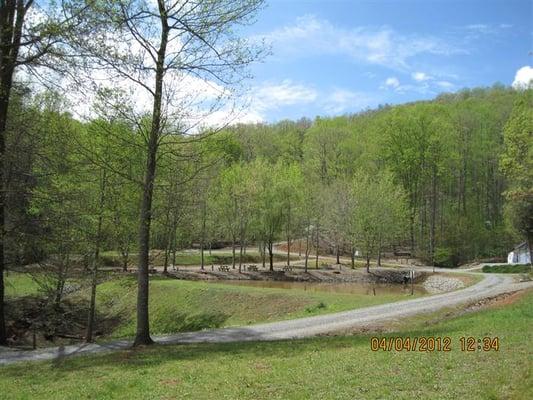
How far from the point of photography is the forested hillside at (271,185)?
15750 millimetres

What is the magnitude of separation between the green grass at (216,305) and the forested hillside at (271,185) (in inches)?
183

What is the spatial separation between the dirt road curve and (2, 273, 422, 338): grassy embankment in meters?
1.92

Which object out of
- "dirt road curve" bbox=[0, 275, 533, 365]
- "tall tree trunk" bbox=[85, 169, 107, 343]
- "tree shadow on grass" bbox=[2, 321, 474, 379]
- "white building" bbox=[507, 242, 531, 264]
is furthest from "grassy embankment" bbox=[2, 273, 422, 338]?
"white building" bbox=[507, 242, 531, 264]

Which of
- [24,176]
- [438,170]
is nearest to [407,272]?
[438,170]

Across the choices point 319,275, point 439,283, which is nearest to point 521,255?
point 439,283

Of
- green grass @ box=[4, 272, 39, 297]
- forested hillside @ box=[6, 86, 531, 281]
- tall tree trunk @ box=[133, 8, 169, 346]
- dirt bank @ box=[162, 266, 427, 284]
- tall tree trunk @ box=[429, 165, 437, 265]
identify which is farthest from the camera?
tall tree trunk @ box=[429, 165, 437, 265]

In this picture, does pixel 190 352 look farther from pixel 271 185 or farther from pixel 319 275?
pixel 271 185

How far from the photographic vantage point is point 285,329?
56.6ft

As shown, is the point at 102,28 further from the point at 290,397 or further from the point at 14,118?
the point at 290,397

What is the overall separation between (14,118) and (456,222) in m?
53.7

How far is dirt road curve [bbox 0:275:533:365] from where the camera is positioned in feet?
48.4

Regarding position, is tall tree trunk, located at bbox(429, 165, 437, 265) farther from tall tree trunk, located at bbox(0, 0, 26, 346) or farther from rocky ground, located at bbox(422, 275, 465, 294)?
tall tree trunk, located at bbox(0, 0, 26, 346)
